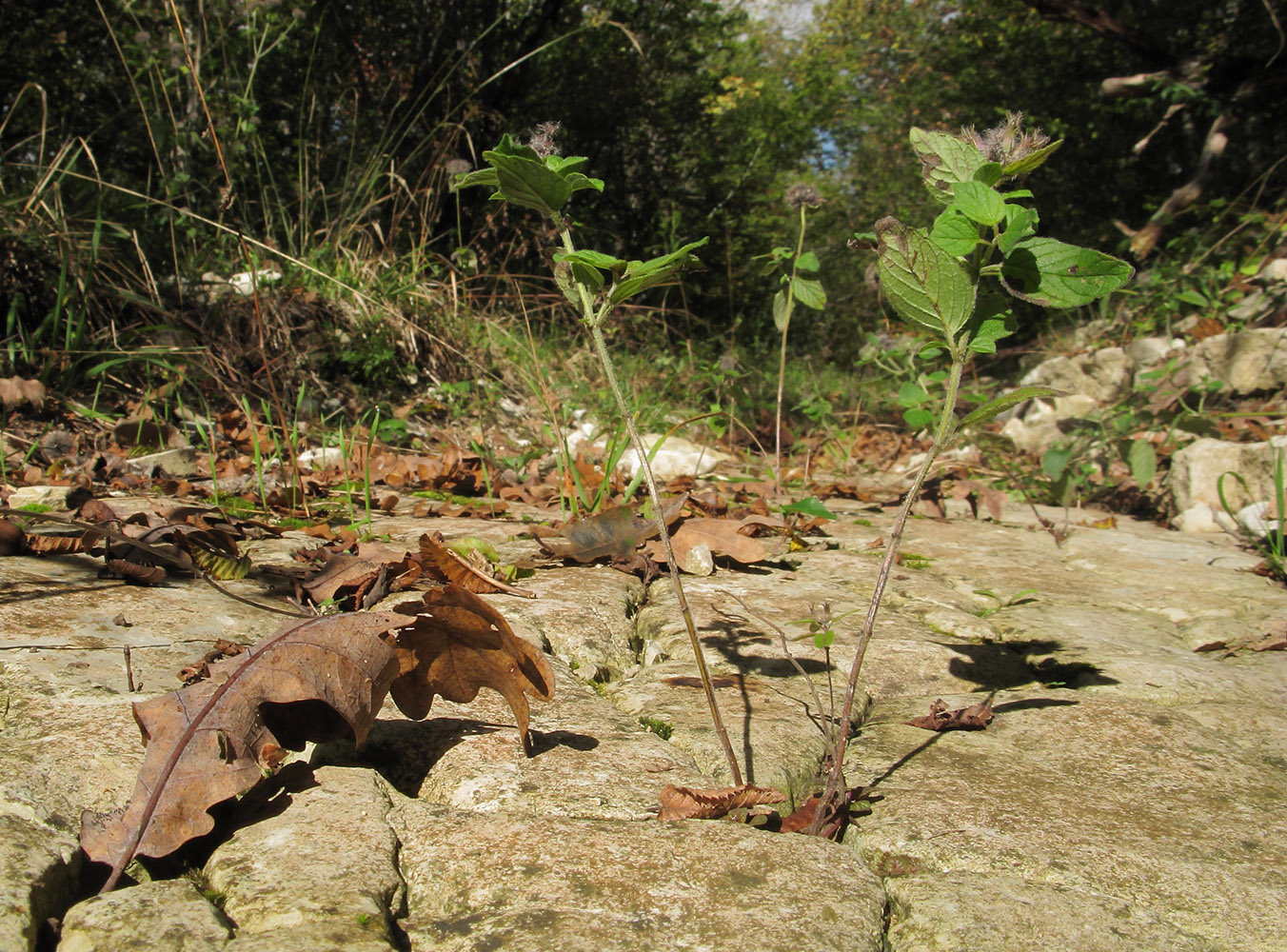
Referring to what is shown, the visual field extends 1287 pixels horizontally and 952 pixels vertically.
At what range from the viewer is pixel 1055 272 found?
90cm

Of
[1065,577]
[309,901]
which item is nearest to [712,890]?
[309,901]

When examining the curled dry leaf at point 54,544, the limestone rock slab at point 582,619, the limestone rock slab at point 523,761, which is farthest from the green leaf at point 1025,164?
the curled dry leaf at point 54,544

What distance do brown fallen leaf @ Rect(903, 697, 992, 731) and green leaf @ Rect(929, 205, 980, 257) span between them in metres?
0.60

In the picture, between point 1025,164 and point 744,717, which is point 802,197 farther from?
point 744,717

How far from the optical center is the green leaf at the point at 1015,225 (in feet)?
2.83

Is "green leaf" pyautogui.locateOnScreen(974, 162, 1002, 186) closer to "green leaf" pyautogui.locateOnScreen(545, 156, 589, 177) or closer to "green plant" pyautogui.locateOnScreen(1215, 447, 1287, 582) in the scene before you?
"green leaf" pyautogui.locateOnScreen(545, 156, 589, 177)

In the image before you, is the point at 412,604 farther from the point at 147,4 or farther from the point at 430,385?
the point at 147,4

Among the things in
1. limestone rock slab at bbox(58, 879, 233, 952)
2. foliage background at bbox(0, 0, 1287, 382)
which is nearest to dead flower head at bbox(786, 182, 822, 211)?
foliage background at bbox(0, 0, 1287, 382)

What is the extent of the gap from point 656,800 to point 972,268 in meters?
0.65

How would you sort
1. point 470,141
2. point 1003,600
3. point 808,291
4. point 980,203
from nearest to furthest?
point 980,203
point 1003,600
point 808,291
point 470,141

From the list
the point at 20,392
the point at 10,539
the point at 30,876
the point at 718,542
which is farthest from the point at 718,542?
the point at 20,392

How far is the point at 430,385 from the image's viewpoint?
3727 millimetres

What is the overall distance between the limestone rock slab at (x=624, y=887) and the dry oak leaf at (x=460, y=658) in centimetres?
12

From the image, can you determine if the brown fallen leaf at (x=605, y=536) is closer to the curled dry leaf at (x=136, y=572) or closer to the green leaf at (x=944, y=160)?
the curled dry leaf at (x=136, y=572)
